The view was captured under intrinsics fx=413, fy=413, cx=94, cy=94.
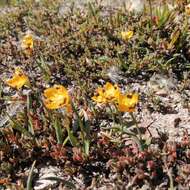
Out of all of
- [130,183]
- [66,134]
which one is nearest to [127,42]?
[66,134]

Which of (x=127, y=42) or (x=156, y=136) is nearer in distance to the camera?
(x=156, y=136)

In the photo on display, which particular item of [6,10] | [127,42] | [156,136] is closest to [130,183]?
[156,136]

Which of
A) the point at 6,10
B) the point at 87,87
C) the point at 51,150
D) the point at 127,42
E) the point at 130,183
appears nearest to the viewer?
the point at 130,183

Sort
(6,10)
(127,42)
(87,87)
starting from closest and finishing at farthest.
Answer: (87,87) < (127,42) < (6,10)

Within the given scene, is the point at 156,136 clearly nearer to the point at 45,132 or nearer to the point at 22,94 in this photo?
the point at 45,132

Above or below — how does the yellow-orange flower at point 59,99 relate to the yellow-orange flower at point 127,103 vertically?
above

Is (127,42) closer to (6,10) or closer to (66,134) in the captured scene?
(66,134)

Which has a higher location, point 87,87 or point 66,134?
point 87,87

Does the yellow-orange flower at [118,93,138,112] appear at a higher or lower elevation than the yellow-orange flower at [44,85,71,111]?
lower

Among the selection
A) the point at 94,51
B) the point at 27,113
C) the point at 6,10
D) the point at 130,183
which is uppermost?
the point at 6,10

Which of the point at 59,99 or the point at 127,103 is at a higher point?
the point at 59,99
